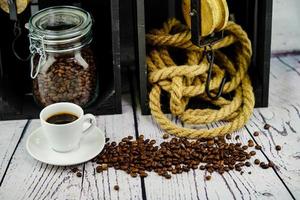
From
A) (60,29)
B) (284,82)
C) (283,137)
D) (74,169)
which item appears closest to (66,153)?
(74,169)

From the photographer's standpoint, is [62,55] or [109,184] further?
[62,55]

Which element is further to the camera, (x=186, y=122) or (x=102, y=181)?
(x=186, y=122)

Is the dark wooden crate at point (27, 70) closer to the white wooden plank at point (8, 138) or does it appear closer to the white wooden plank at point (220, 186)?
the white wooden plank at point (8, 138)

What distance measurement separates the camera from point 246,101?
1084 millimetres

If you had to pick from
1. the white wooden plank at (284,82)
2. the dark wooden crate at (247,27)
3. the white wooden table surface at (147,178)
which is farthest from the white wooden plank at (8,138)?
the white wooden plank at (284,82)

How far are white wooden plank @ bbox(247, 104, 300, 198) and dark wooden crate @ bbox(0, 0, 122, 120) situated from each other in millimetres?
268

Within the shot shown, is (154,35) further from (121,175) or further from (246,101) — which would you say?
(121,175)

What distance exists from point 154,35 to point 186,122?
0.18m

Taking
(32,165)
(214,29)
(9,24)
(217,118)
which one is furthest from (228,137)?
(9,24)

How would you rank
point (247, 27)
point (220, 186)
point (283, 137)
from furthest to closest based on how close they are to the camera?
point (247, 27)
point (283, 137)
point (220, 186)

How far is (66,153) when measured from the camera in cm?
96

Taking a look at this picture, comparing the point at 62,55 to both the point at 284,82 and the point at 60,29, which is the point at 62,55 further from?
the point at 284,82

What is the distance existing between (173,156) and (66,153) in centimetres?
17

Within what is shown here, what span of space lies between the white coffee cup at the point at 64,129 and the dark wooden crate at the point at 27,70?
0.43 ft
